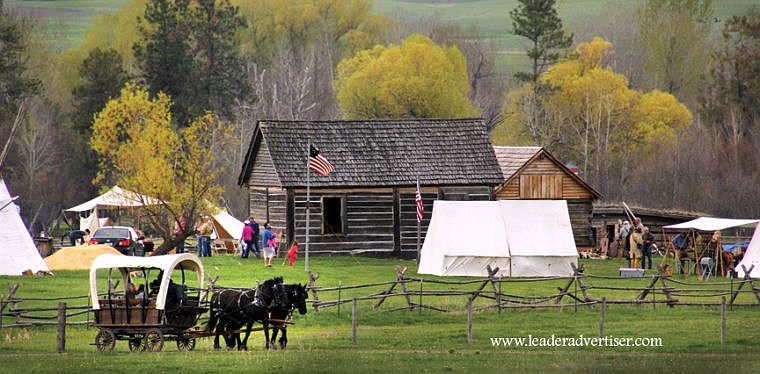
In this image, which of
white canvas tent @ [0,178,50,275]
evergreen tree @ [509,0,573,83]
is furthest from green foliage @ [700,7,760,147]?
white canvas tent @ [0,178,50,275]

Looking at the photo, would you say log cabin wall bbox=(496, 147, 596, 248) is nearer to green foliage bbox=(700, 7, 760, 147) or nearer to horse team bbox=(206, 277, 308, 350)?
horse team bbox=(206, 277, 308, 350)

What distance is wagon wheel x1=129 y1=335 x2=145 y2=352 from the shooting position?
87.8ft

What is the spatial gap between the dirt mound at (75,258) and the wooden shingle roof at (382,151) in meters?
7.70

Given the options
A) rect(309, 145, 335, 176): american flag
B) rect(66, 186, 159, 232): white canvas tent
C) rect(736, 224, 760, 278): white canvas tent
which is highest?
rect(309, 145, 335, 176): american flag

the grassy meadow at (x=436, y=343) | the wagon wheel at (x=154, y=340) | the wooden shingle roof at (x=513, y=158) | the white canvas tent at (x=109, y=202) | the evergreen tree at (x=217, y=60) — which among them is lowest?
the grassy meadow at (x=436, y=343)

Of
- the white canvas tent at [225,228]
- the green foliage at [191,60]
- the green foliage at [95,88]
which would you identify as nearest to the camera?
the white canvas tent at [225,228]

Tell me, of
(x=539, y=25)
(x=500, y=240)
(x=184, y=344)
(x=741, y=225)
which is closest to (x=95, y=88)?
(x=539, y=25)

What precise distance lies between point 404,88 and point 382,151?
36.8m

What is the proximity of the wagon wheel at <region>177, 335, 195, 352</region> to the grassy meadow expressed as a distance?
1.35 ft

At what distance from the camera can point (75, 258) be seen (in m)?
46.7

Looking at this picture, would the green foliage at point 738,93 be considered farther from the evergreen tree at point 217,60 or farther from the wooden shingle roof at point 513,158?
the wooden shingle roof at point 513,158

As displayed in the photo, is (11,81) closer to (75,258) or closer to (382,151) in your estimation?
(382,151)

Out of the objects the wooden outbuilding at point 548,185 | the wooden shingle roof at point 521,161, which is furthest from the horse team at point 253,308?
the wooden shingle roof at point 521,161

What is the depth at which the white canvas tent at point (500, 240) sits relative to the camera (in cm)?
4462
